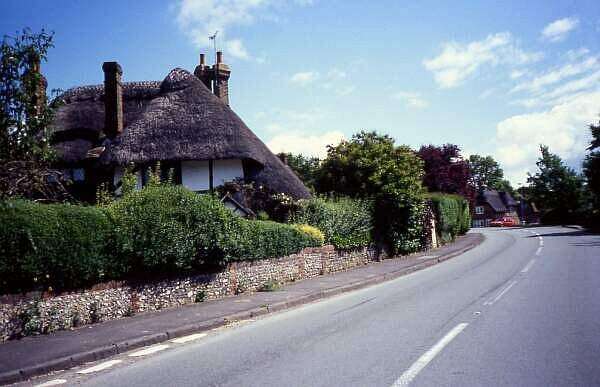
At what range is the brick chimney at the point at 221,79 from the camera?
1235 inches

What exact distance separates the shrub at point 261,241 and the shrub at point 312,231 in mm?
198

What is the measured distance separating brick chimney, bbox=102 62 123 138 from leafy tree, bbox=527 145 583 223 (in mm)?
63896

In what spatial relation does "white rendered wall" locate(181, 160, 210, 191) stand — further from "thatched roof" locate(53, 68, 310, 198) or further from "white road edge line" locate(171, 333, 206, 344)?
"white road edge line" locate(171, 333, 206, 344)

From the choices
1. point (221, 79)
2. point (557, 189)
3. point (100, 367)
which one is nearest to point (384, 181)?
point (221, 79)

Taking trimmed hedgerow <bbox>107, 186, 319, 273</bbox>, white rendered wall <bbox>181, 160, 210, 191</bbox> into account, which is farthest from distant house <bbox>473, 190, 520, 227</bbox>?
trimmed hedgerow <bbox>107, 186, 319, 273</bbox>

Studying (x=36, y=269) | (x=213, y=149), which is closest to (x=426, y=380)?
(x=36, y=269)

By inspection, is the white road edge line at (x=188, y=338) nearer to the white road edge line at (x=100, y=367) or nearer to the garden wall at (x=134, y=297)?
the white road edge line at (x=100, y=367)

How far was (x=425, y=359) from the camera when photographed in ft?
20.9

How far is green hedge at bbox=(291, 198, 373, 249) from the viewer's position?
2040 centimetres

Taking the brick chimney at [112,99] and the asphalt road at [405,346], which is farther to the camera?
the brick chimney at [112,99]

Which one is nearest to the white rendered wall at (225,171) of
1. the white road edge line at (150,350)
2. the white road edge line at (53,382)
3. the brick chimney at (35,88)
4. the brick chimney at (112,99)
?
the brick chimney at (112,99)

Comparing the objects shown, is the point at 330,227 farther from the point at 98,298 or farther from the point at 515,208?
the point at 515,208

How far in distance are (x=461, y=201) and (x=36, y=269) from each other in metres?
37.8

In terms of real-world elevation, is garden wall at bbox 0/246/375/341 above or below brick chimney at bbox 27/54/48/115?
below
